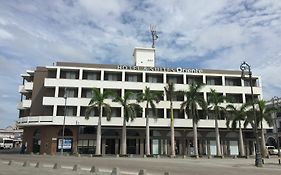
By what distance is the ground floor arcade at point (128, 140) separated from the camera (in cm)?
5519

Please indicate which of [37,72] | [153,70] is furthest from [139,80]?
[37,72]

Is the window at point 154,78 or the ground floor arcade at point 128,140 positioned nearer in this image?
the ground floor arcade at point 128,140

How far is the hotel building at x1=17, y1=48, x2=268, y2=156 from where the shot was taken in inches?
2168

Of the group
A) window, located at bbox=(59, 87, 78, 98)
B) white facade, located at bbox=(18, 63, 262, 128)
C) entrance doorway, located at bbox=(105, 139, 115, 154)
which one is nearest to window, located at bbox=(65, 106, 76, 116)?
white facade, located at bbox=(18, 63, 262, 128)

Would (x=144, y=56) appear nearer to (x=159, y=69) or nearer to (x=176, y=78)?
(x=159, y=69)

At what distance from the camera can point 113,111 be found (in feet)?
189

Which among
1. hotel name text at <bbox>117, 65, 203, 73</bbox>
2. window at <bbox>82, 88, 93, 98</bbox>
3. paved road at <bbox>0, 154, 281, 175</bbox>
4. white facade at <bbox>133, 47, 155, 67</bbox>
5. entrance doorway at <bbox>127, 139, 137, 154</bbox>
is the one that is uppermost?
white facade at <bbox>133, 47, 155, 67</bbox>

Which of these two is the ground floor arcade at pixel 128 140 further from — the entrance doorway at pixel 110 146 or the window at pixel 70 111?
the window at pixel 70 111

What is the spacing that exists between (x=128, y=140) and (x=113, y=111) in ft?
20.2

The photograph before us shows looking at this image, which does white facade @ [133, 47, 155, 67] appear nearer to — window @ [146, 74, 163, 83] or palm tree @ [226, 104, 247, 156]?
window @ [146, 74, 163, 83]

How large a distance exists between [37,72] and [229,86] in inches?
1502

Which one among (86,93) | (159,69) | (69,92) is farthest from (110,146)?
(159,69)

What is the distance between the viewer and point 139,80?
60.2 m

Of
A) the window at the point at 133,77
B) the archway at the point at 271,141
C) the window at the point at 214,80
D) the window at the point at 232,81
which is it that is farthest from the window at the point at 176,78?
the archway at the point at 271,141
